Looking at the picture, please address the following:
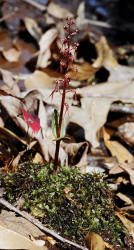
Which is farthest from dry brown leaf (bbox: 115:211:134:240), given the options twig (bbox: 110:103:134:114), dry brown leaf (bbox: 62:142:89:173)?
twig (bbox: 110:103:134:114)

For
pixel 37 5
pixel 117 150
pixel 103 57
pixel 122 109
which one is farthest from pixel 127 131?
pixel 37 5

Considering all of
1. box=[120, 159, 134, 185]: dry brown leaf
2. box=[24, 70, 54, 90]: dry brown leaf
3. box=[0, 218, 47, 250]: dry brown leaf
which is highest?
box=[24, 70, 54, 90]: dry brown leaf

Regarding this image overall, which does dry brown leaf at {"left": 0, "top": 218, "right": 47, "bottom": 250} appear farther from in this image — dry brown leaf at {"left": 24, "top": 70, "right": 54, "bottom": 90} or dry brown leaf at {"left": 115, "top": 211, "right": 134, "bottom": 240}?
dry brown leaf at {"left": 24, "top": 70, "right": 54, "bottom": 90}

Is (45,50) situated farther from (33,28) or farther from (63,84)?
(63,84)

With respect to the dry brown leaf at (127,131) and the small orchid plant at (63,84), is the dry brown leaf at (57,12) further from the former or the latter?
the small orchid plant at (63,84)

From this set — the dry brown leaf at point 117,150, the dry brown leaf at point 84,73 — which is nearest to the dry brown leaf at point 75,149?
the dry brown leaf at point 117,150
